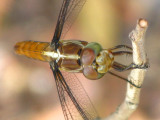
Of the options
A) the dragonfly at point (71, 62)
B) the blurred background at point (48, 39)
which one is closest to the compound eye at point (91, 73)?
the dragonfly at point (71, 62)

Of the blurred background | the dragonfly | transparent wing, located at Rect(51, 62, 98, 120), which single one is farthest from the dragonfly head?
the blurred background

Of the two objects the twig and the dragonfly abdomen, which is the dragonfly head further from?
the dragonfly abdomen

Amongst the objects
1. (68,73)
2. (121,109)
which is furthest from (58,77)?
(121,109)

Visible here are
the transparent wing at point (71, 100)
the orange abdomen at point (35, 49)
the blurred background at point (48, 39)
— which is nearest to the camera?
the transparent wing at point (71, 100)

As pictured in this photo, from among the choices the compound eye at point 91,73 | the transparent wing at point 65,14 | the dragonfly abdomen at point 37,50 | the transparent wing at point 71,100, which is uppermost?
the transparent wing at point 65,14

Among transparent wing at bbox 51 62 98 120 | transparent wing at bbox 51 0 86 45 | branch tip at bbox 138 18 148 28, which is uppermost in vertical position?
transparent wing at bbox 51 0 86 45

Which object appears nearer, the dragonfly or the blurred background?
the dragonfly

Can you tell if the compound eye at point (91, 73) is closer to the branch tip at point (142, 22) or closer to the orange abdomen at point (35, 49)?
the orange abdomen at point (35, 49)
